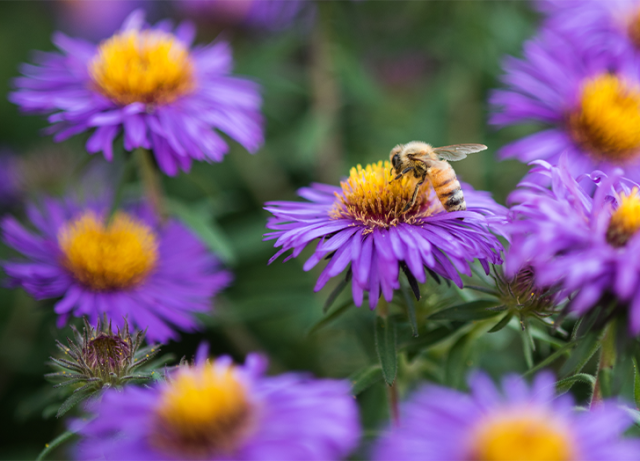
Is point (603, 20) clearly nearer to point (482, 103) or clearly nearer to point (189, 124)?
point (482, 103)

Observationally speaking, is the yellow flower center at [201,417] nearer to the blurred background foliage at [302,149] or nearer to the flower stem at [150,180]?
the blurred background foliage at [302,149]

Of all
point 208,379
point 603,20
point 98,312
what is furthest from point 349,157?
point 208,379

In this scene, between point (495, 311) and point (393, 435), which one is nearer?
point (393, 435)

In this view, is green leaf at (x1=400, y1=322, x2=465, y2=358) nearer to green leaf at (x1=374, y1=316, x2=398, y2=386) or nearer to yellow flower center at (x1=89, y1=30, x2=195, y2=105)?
green leaf at (x1=374, y1=316, x2=398, y2=386)

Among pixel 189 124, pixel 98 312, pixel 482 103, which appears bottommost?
pixel 98 312

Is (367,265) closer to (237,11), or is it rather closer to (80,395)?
(80,395)

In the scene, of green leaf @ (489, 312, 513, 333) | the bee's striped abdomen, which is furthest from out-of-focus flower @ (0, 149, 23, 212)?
green leaf @ (489, 312, 513, 333)

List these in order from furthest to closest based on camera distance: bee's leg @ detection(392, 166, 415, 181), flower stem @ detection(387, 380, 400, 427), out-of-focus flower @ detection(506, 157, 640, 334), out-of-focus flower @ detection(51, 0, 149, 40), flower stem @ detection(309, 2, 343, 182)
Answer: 1. out-of-focus flower @ detection(51, 0, 149, 40)
2. flower stem @ detection(309, 2, 343, 182)
3. bee's leg @ detection(392, 166, 415, 181)
4. flower stem @ detection(387, 380, 400, 427)
5. out-of-focus flower @ detection(506, 157, 640, 334)

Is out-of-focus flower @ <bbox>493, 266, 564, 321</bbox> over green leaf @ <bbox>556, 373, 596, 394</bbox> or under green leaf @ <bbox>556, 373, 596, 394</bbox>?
over

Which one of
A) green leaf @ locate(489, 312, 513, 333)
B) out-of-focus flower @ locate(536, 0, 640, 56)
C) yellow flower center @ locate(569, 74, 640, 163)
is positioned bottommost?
green leaf @ locate(489, 312, 513, 333)
